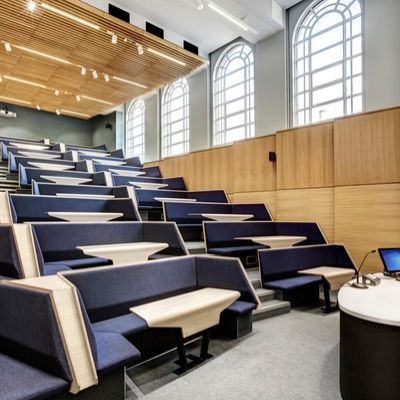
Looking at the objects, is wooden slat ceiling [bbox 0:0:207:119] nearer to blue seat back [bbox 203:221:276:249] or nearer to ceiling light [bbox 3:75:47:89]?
ceiling light [bbox 3:75:47:89]

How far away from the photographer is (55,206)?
11.3 ft

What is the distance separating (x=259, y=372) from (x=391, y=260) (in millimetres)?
1623

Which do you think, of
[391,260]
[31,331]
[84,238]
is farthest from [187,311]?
[391,260]

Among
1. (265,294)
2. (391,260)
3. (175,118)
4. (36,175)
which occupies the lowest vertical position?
(265,294)

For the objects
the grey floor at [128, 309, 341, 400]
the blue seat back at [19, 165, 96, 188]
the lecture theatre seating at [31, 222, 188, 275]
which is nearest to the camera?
the grey floor at [128, 309, 341, 400]

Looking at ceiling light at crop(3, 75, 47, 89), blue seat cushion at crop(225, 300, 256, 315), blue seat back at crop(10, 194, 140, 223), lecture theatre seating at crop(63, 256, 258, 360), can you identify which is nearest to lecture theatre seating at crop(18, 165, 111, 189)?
blue seat back at crop(10, 194, 140, 223)

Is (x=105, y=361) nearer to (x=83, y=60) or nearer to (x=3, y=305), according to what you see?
(x=3, y=305)

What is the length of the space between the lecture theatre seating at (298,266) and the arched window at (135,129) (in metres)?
7.48

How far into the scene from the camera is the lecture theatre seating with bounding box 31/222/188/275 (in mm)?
2746

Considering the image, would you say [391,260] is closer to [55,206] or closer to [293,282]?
[293,282]

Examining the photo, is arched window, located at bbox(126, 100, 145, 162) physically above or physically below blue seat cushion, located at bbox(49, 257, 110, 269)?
above

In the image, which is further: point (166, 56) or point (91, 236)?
point (166, 56)

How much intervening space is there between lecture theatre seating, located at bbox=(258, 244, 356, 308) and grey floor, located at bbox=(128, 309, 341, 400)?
24.6 inches

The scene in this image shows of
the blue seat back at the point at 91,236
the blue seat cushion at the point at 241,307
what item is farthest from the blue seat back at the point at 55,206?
the blue seat cushion at the point at 241,307
